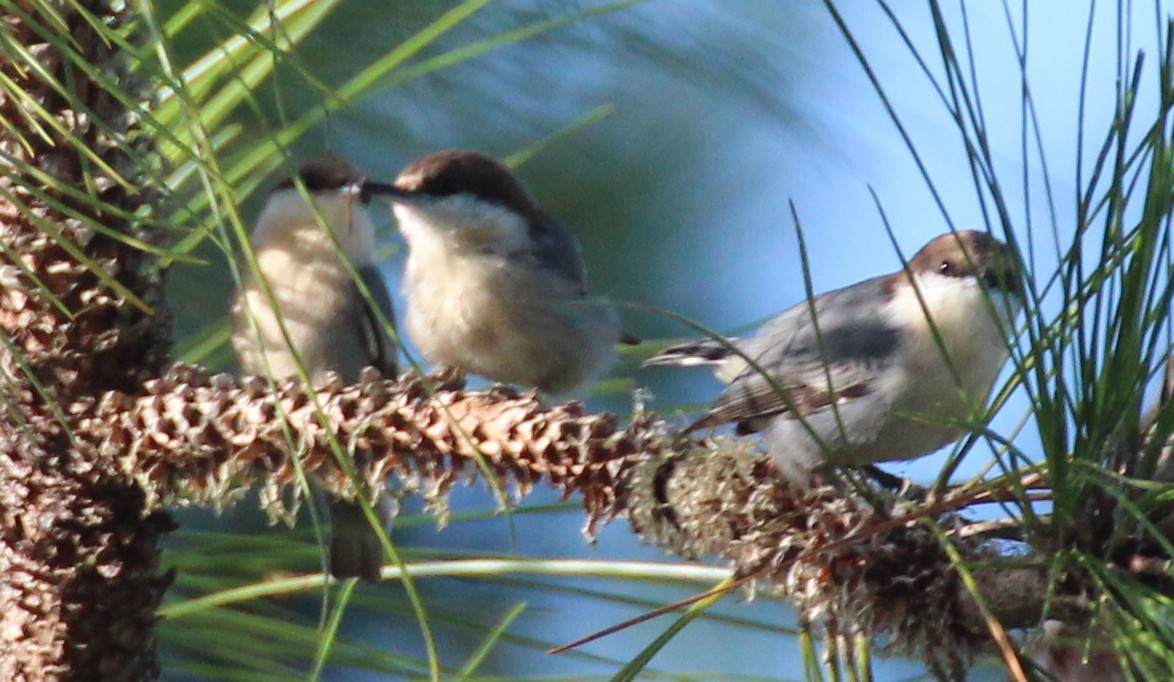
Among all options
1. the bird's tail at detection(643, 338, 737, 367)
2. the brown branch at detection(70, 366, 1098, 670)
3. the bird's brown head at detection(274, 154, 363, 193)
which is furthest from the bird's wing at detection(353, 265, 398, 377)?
the brown branch at detection(70, 366, 1098, 670)

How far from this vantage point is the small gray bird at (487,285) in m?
2.16

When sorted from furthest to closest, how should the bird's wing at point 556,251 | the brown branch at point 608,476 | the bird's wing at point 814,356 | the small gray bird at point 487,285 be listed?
the bird's wing at point 556,251, the small gray bird at point 487,285, the bird's wing at point 814,356, the brown branch at point 608,476

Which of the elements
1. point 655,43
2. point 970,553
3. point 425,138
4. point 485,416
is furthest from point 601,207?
point 970,553

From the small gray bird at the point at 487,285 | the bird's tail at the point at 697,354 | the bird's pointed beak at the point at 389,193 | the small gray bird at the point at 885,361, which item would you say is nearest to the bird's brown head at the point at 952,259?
the small gray bird at the point at 885,361

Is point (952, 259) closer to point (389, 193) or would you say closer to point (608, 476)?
point (389, 193)

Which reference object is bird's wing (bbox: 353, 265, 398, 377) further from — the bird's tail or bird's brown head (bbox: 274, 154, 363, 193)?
the bird's tail

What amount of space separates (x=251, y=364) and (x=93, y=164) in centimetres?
74

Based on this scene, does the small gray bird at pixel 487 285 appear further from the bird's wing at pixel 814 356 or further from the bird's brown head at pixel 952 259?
the bird's brown head at pixel 952 259

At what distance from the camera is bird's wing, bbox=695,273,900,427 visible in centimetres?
171

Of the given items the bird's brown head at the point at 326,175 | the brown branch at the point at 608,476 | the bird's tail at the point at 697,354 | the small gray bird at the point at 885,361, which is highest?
the bird's brown head at the point at 326,175

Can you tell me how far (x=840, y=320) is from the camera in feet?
6.73

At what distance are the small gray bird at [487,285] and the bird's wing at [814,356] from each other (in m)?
0.28

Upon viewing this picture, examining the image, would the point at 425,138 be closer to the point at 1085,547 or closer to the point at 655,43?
the point at 655,43

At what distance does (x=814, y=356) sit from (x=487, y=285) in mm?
543
